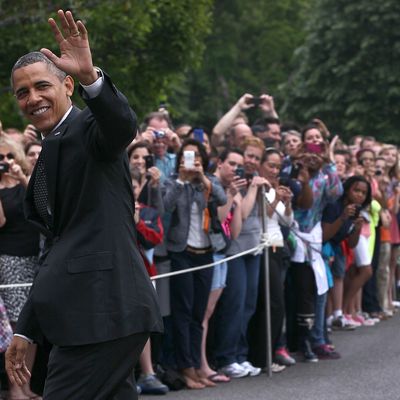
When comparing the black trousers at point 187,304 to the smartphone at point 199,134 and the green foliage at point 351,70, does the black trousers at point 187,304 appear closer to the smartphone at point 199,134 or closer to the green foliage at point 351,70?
the smartphone at point 199,134

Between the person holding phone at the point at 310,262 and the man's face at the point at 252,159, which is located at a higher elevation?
the man's face at the point at 252,159

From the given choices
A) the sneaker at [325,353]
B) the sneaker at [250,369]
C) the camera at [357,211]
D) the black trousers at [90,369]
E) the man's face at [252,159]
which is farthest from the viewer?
the camera at [357,211]

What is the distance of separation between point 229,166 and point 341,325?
392cm

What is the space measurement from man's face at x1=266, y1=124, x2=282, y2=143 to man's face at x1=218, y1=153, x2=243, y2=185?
2.99 metres

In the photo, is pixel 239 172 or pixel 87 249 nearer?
pixel 87 249

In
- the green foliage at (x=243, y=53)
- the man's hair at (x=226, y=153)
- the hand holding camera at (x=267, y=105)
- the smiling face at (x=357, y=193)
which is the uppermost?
the green foliage at (x=243, y=53)

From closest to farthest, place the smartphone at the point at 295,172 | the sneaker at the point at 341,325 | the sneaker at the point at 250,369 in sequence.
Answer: the sneaker at the point at 250,369 → the smartphone at the point at 295,172 → the sneaker at the point at 341,325

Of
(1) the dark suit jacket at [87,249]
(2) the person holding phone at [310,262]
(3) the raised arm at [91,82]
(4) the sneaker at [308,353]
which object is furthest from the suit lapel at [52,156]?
(4) the sneaker at [308,353]

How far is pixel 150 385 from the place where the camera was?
380 inches

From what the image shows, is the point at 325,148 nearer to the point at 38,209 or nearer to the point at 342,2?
the point at 38,209


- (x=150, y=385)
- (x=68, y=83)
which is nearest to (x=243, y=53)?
(x=150, y=385)

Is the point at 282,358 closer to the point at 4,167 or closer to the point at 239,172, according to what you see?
the point at 239,172

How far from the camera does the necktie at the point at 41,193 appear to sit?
497 cm

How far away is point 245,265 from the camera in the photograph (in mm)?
10875
